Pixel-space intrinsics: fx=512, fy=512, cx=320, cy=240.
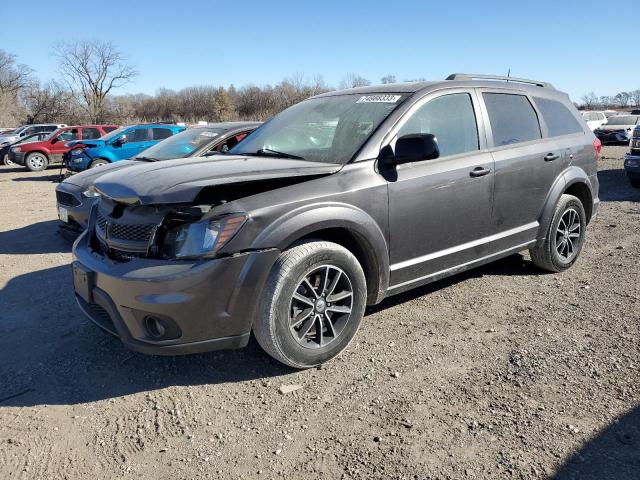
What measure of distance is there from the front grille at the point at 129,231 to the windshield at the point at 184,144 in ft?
12.0

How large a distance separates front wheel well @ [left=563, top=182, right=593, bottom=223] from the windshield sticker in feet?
7.66

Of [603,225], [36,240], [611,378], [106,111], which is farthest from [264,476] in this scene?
[106,111]

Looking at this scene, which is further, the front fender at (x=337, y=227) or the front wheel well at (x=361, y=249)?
the front wheel well at (x=361, y=249)

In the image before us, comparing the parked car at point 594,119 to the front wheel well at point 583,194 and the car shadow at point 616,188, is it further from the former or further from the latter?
the front wheel well at point 583,194

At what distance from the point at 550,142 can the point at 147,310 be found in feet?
12.7

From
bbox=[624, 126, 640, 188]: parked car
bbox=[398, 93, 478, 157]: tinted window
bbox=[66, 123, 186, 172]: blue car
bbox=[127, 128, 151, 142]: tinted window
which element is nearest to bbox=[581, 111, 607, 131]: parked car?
bbox=[624, 126, 640, 188]: parked car

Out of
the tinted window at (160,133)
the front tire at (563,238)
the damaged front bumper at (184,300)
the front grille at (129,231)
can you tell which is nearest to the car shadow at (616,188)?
the front tire at (563,238)

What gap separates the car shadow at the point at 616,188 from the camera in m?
9.40

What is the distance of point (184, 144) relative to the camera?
709 cm

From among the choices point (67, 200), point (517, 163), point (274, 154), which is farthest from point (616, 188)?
point (67, 200)

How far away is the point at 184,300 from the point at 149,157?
16.0 ft

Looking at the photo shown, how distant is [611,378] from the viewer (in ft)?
10.2

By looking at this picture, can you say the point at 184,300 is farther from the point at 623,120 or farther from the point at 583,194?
the point at 623,120

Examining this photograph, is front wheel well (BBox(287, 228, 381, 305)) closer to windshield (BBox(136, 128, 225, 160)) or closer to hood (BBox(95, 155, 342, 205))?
hood (BBox(95, 155, 342, 205))
